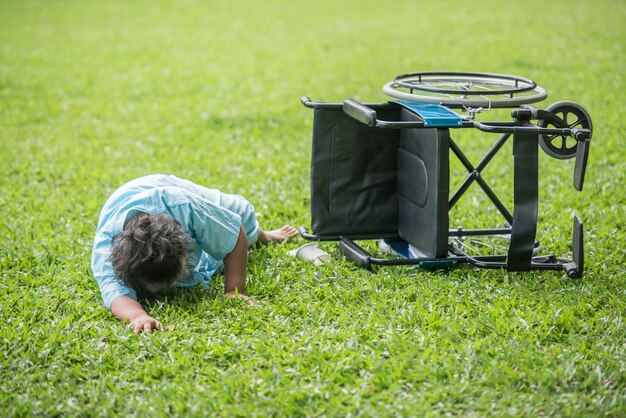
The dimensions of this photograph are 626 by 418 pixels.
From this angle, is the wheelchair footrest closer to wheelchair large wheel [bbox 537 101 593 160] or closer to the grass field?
the grass field

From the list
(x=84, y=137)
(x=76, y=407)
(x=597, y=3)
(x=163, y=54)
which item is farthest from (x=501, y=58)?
(x=76, y=407)

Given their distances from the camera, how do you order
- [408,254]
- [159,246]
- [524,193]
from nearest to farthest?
[159,246] < [524,193] < [408,254]

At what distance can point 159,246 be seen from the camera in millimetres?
3416

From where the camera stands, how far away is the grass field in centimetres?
296

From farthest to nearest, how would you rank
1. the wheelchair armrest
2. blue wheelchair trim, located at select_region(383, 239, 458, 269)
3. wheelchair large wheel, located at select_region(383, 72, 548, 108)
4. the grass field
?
blue wheelchair trim, located at select_region(383, 239, 458, 269) → wheelchair large wheel, located at select_region(383, 72, 548, 108) → the wheelchair armrest → the grass field

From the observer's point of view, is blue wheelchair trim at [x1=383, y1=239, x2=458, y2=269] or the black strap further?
blue wheelchair trim at [x1=383, y1=239, x2=458, y2=269]

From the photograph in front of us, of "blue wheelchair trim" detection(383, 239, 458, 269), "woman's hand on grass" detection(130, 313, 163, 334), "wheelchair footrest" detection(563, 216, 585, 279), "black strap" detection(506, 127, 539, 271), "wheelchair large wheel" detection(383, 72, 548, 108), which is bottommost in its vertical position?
"woman's hand on grass" detection(130, 313, 163, 334)

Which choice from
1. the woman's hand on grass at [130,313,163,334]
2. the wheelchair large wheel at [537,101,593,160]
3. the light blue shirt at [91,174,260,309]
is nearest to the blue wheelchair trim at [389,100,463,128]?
the wheelchair large wheel at [537,101,593,160]

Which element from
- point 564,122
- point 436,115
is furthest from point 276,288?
point 564,122

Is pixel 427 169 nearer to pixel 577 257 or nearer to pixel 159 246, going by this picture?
pixel 577 257

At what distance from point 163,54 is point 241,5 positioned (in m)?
7.09

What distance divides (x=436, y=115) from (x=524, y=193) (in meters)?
0.55

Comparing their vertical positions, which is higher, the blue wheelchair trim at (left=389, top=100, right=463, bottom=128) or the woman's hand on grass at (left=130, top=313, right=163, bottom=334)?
the blue wheelchair trim at (left=389, top=100, right=463, bottom=128)

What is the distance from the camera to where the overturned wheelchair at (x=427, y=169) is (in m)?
3.67
